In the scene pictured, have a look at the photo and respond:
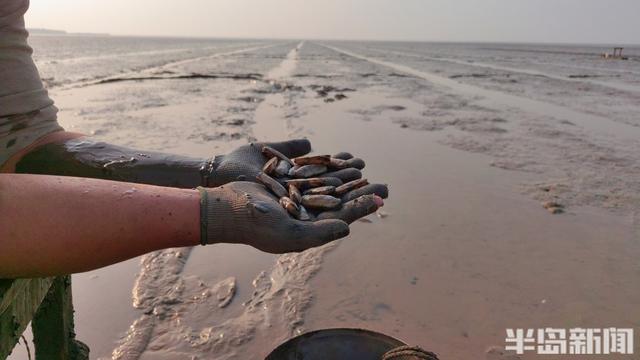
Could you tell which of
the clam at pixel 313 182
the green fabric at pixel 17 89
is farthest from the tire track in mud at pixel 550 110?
the green fabric at pixel 17 89

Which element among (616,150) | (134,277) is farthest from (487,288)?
(616,150)

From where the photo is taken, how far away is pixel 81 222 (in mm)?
1929

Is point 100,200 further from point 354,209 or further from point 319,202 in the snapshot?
point 354,209

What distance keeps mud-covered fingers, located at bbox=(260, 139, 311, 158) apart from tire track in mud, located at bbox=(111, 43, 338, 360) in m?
1.31

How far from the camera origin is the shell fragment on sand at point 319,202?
9.07 feet

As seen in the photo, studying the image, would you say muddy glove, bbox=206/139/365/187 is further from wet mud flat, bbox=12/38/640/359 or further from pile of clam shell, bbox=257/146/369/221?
wet mud flat, bbox=12/38/640/359

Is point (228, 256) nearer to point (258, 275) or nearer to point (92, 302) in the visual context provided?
point (258, 275)

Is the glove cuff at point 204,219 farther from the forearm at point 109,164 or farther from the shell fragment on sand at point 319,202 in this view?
the forearm at point 109,164

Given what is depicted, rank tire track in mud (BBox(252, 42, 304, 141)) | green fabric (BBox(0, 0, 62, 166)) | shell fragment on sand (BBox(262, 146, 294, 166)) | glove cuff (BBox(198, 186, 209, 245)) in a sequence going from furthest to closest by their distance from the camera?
1. tire track in mud (BBox(252, 42, 304, 141))
2. shell fragment on sand (BBox(262, 146, 294, 166))
3. green fabric (BBox(0, 0, 62, 166))
4. glove cuff (BBox(198, 186, 209, 245))

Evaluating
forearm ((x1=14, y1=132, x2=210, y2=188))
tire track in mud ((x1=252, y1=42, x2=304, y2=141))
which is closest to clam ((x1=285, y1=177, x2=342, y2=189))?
forearm ((x1=14, y1=132, x2=210, y2=188))

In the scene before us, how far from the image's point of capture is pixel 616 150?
30.2ft

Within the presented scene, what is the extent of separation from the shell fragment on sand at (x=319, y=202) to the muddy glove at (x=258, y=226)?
0.38 meters

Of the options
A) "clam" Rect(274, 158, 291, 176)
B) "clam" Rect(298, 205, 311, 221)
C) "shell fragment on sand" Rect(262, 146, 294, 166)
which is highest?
"shell fragment on sand" Rect(262, 146, 294, 166)

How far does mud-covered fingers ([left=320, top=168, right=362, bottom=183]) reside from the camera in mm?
3289
